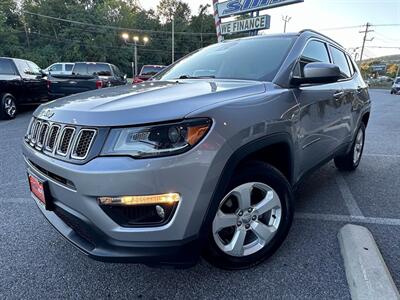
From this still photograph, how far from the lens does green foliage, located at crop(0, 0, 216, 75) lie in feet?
146

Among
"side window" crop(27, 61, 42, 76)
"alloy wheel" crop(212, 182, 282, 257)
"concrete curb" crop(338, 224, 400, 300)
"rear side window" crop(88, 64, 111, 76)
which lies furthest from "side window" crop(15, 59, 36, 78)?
"concrete curb" crop(338, 224, 400, 300)

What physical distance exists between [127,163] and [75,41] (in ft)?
166

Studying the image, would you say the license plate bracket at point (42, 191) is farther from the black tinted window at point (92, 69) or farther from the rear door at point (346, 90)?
the black tinted window at point (92, 69)

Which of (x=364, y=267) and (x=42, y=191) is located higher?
(x=42, y=191)

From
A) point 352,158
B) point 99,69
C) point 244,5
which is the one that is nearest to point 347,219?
point 352,158

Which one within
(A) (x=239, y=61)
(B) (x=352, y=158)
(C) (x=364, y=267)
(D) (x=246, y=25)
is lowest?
(B) (x=352, y=158)

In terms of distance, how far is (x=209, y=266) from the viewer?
229 centimetres

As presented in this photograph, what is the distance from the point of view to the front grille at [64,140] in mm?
1717

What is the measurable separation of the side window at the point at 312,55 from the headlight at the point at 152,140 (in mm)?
1379

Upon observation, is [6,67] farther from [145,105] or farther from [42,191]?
[145,105]

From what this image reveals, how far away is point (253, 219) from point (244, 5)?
10913 mm

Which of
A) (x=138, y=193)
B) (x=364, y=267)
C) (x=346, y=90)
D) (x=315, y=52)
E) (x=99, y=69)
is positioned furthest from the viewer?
(x=99, y=69)

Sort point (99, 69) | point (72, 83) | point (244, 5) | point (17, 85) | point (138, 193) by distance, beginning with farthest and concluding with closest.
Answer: point (99, 69)
point (244, 5)
point (72, 83)
point (17, 85)
point (138, 193)

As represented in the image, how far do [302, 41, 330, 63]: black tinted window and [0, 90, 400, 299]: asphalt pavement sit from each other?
1.50 m
